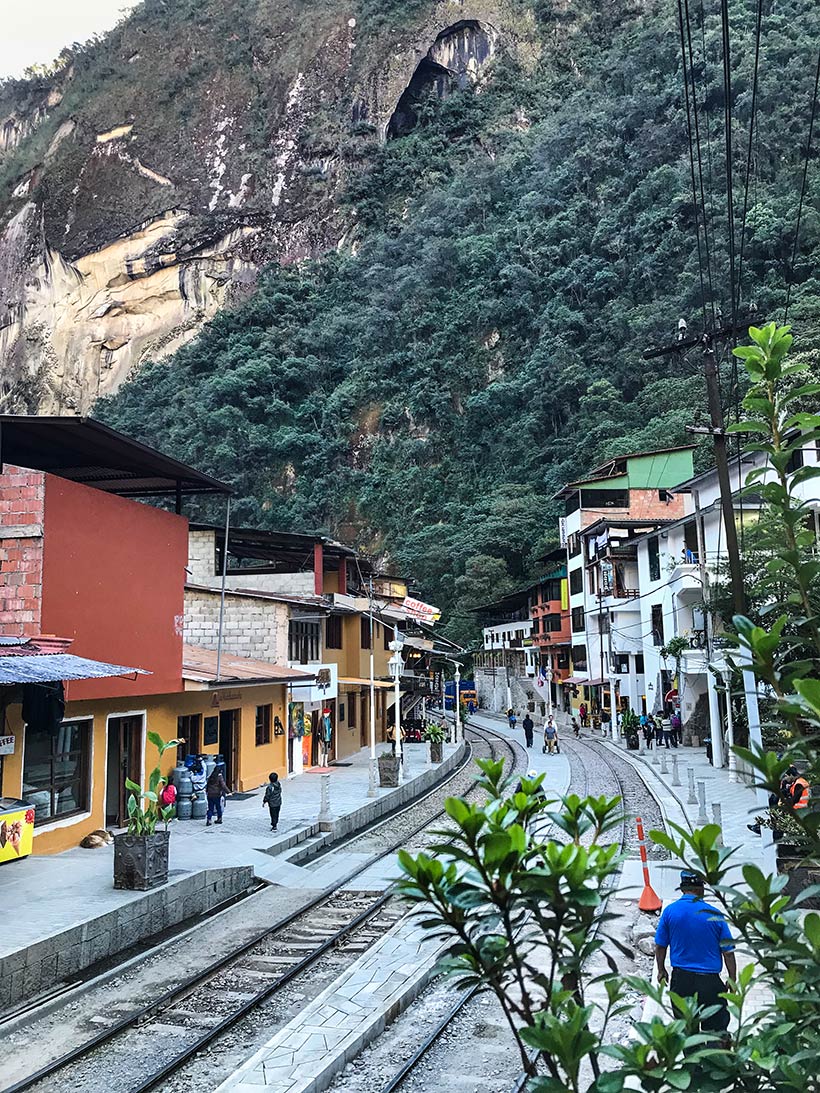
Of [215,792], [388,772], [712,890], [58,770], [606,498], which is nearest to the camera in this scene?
[712,890]

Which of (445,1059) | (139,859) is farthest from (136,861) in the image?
(445,1059)

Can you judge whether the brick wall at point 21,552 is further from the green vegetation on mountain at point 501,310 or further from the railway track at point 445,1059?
the green vegetation on mountain at point 501,310

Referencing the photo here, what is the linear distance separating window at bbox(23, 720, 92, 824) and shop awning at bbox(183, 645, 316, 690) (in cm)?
330

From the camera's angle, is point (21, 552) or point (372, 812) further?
point (372, 812)

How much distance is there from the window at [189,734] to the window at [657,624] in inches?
925

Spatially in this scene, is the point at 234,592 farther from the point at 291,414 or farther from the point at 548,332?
the point at 291,414

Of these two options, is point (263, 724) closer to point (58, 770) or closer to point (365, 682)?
point (365, 682)

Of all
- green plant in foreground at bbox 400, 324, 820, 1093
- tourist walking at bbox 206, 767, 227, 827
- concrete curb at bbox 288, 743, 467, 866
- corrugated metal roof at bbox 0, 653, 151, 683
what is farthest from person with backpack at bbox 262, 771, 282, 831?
green plant in foreground at bbox 400, 324, 820, 1093

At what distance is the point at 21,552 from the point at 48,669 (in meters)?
3.26

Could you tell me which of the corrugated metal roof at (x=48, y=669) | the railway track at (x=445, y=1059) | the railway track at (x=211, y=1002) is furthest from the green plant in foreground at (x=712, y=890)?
the corrugated metal roof at (x=48, y=669)

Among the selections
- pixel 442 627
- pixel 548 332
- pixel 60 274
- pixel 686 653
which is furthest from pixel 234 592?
pixel 60 274

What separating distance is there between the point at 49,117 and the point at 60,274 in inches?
1255

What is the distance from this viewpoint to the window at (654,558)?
40.4 meters

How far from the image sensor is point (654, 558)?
134 feet
